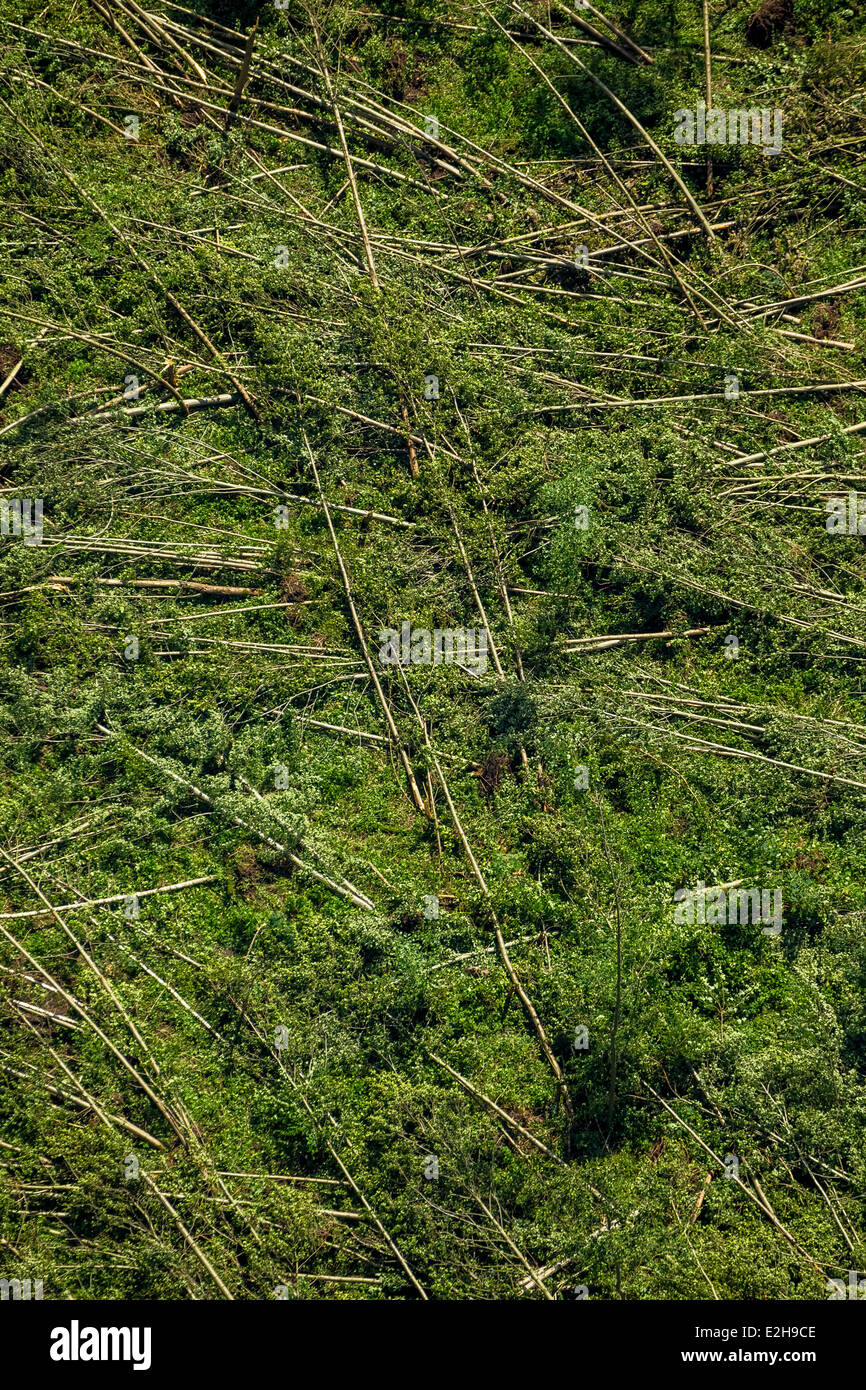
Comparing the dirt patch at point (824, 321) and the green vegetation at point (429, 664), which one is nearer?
the green vegetation at point (429, 664)

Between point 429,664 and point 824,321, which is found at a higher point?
point 824,321

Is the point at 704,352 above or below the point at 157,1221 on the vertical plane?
above

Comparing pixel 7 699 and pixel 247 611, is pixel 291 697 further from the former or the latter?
pixel 7 699

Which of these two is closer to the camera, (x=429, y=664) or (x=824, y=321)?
(x=429, y=664)

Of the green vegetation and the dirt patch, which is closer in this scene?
the green vegetation

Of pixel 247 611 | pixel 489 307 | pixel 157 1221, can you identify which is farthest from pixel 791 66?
pixel 157 1221
